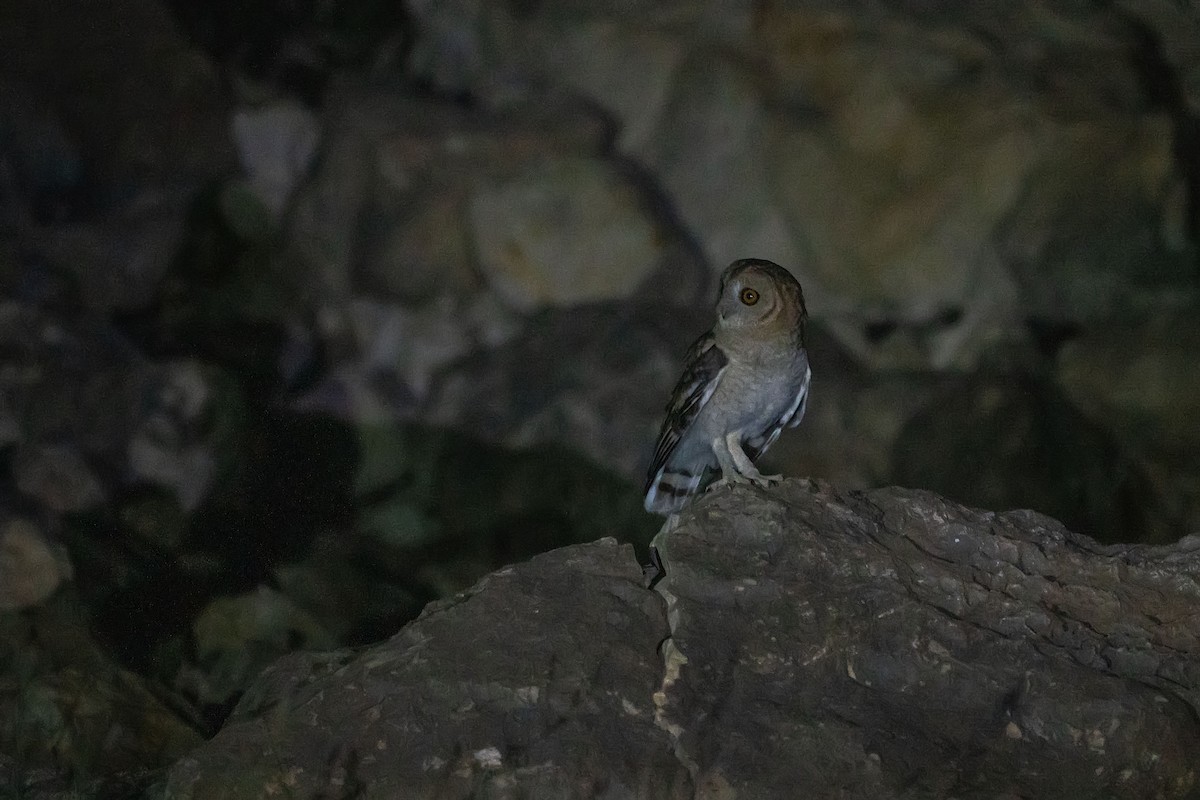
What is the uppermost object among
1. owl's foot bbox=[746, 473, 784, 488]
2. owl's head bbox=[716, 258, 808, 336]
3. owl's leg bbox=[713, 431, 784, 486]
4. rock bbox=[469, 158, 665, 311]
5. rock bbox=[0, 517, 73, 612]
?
owl's head bbox=[716, 258, 808, 336]

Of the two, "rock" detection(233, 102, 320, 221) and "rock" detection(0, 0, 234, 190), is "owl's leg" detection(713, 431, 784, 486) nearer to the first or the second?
"rock" detection(233, 102, 320, 221)

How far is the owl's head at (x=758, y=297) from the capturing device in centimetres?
304

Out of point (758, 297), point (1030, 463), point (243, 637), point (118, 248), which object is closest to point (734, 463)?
point (758, 297)

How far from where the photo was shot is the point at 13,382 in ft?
Result: 19.6

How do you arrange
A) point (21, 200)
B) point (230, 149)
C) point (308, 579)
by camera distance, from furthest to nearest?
point (230, 149)
point (21, 200)
point (308, 579)

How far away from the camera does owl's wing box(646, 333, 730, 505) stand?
3.27 meters

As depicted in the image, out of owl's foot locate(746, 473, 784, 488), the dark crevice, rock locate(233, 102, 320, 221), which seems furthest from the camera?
rock locate(233, 102, 320, 221)

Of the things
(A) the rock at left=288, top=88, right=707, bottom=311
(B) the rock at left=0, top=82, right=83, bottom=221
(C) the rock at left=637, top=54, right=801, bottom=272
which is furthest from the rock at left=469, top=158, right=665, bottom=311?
(B) the rock at left=0, top=82, right=83, bottom=221

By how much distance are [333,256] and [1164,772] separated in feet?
20.3

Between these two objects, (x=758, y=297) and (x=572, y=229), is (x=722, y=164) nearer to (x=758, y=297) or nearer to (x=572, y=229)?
(x=572, y=229)

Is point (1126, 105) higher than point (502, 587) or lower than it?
higher

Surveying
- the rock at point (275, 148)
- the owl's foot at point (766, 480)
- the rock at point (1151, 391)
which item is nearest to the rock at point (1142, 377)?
the rock at point (1151, 391)

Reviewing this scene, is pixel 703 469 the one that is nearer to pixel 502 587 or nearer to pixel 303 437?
pixel 502 587

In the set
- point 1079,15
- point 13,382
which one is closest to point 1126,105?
point 1079,15
